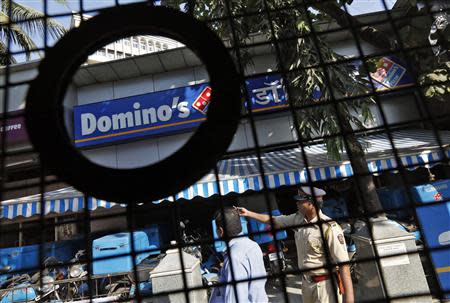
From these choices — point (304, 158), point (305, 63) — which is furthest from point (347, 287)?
point (305, 63)

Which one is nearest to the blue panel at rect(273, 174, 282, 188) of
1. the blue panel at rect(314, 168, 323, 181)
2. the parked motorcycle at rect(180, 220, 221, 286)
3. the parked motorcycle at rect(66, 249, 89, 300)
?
the blue panel at rect(314, 168, 323, 181)

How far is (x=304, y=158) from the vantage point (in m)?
1.25

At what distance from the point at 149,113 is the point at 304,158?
242 inches

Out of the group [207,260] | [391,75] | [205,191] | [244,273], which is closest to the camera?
[244,273]

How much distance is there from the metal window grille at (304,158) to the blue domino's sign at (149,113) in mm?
625

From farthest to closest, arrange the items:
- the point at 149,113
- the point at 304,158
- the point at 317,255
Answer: the point at 149,113 → the point at 317,255 → the point at 304,158

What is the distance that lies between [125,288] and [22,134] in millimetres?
4427

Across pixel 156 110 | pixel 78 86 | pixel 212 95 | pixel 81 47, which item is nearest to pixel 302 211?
pixel 212 95

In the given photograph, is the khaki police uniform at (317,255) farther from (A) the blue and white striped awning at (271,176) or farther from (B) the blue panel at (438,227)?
(A) the blue and white striped awning at (271,176)

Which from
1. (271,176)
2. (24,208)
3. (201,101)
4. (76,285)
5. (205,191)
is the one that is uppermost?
(201,101)

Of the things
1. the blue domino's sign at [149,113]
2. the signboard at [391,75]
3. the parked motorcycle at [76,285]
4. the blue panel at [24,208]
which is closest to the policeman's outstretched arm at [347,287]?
the parked motorcycle at [76,285]

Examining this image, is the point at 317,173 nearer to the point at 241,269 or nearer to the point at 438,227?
the point at 438,227

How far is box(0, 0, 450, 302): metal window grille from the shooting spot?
122cm

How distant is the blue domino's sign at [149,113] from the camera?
6848mm
